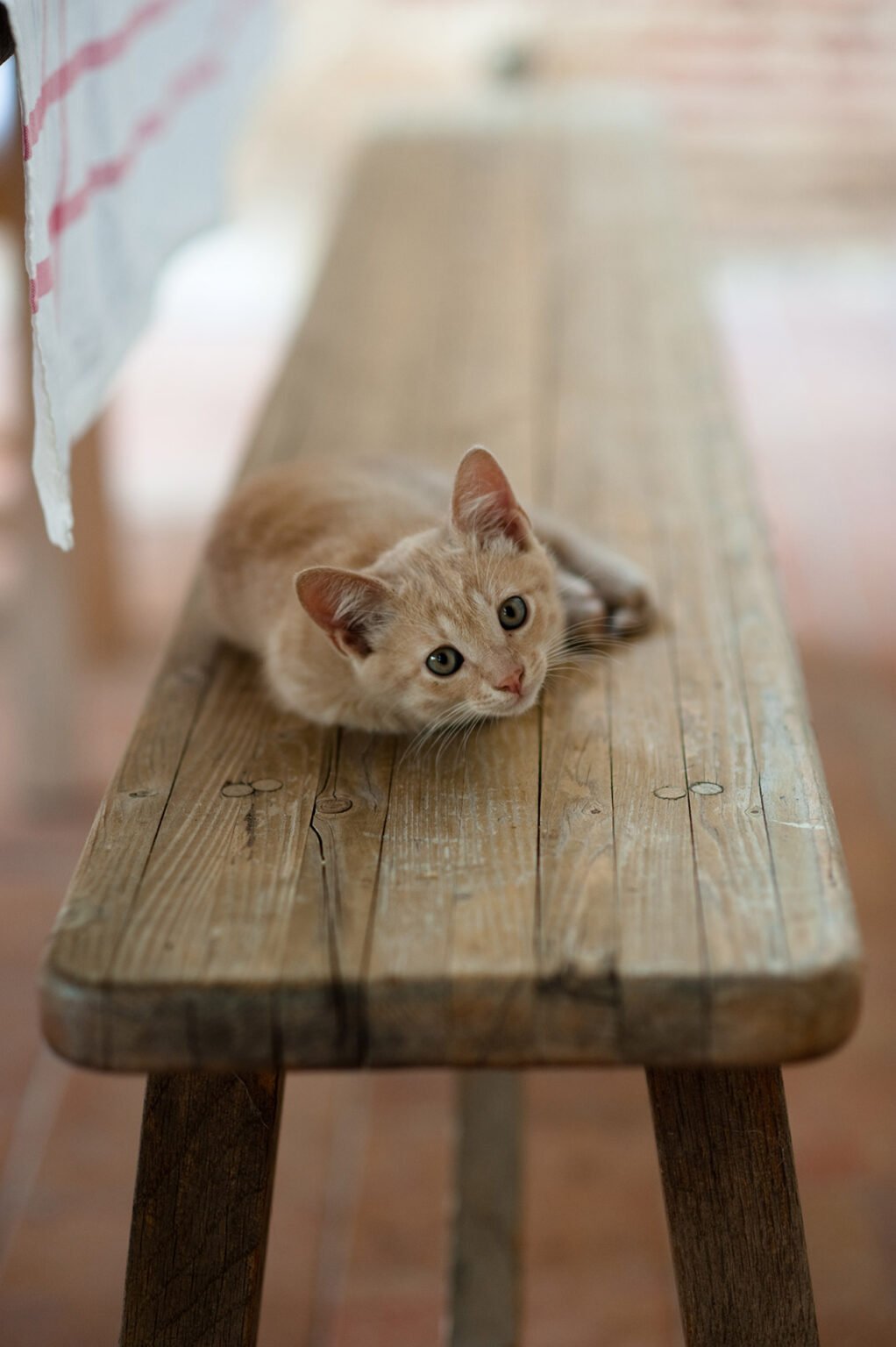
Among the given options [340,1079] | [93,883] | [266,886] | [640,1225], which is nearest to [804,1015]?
[266,886]

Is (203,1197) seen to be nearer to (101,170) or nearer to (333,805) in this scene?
(333,805)

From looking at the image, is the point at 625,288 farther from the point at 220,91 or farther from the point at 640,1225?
the point at 640,1225

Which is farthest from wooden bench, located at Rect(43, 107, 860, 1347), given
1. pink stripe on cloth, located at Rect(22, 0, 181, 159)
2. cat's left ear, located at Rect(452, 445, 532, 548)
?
pink stripe on cloth, located at Rect(22, 0, 181, 159)

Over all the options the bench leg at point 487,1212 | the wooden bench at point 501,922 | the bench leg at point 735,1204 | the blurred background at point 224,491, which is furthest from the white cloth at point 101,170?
the bench leg at point 487,1212

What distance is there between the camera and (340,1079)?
7.09 ft

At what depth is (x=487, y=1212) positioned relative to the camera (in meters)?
1.83

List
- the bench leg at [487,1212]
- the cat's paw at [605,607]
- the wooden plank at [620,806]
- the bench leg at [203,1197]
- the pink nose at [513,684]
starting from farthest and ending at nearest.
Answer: the bench leg at [487,1212]
the cat's paw at [605,607]
the pink nose at [513,684]
the bench leg at [203,1197]
the wooden plank at [620,806]

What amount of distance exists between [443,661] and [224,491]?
1480 millimetres

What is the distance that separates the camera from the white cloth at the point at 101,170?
1.20 meters

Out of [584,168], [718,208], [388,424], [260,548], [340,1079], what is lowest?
[718,208]

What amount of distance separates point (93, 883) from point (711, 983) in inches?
17.3

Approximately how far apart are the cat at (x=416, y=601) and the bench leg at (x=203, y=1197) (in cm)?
35

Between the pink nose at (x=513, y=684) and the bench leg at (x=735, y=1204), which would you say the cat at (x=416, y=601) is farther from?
the bench leg at (x=735, y=1204)

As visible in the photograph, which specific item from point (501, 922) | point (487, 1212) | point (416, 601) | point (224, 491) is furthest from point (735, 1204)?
point (224, 491)
